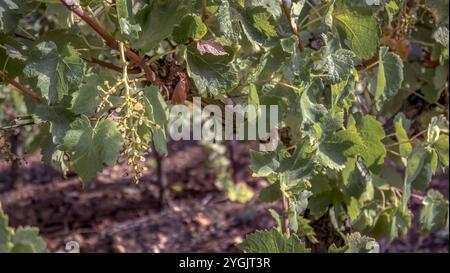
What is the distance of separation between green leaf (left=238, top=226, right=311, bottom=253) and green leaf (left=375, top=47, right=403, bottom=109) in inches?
25.1

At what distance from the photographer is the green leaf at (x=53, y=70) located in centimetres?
139

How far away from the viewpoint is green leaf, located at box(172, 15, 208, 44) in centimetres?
143

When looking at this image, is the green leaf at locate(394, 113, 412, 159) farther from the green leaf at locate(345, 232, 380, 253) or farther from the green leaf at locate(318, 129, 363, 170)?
the green leaf at locate(345, 232, 380, 253)

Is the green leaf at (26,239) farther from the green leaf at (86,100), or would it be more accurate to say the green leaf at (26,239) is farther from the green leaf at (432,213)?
the green leaf at (432,213)

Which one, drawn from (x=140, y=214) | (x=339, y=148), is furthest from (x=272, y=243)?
(x=140, y=214)

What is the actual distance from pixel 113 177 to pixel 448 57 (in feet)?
10.6

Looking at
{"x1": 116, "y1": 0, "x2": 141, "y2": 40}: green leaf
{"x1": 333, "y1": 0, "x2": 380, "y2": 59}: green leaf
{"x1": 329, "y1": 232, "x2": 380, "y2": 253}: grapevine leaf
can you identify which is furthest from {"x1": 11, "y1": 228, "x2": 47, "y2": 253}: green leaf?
{"x1": 333, "y1": 0, "x2": 380, "y2": 59}: green leaf

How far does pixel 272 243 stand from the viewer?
51.0 inches

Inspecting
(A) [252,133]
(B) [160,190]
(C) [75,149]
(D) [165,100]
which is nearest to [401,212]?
(A) [252,133]

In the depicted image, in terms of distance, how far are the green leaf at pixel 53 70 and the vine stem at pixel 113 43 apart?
77mm

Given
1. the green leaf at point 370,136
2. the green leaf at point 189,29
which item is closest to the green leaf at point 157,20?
the green leaf at point 189,29

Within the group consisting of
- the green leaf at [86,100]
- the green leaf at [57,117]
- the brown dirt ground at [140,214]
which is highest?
the green leaf at [86,100]

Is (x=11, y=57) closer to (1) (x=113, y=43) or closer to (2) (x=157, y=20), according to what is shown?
(1) (x=113, y=43)
